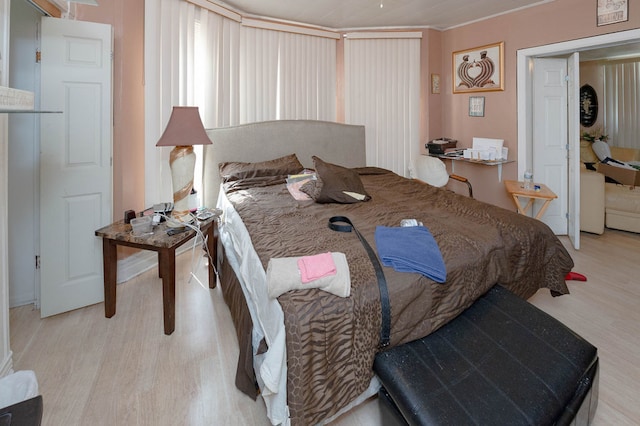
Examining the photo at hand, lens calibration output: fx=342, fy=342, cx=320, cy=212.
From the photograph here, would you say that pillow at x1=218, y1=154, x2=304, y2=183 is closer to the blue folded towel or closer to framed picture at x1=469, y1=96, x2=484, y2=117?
the blue folded towel

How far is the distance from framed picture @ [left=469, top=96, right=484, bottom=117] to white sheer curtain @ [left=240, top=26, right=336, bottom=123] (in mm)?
1835

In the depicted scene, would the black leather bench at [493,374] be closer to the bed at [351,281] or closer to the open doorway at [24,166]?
the bed at [351,281]

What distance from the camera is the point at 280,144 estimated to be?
3.93 meters

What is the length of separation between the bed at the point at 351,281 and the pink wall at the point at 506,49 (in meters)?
1.86

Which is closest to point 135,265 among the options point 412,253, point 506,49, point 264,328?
point 264,328

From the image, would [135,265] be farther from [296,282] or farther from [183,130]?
[296,282]

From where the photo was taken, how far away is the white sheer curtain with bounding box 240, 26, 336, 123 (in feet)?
13.1

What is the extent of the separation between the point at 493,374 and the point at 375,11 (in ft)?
13.1

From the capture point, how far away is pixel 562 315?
244 cm

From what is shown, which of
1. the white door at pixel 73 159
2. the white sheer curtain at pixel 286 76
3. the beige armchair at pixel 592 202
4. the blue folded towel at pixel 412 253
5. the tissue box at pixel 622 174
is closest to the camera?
the blue folded towel at pixel 412 253

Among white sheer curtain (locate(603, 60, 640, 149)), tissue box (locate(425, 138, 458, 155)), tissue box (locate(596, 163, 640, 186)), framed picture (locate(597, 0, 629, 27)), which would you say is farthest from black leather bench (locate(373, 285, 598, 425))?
white sheer curtain (locate(603, 60, 640, 149))

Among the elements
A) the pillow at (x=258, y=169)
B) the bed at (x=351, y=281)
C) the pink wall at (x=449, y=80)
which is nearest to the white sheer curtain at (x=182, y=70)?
the pink wall at (x=449, y=80)

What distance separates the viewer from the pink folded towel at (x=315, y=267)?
1349 millimetres

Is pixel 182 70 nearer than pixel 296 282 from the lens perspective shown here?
No
